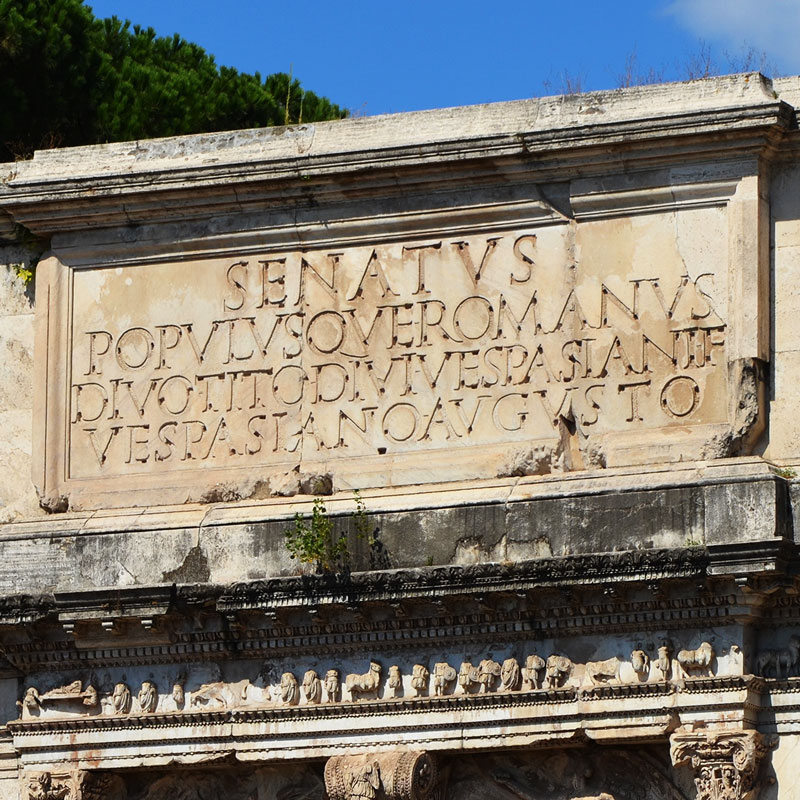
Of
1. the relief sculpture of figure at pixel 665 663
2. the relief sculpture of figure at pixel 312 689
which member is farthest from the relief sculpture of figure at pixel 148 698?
the relief sculpture of figure at pixel 665 663

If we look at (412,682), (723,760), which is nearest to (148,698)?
(412,682)

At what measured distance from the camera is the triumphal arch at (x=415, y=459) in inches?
489

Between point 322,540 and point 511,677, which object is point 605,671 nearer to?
point 511,677

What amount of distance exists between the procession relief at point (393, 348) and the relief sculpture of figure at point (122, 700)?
1252 millimetres

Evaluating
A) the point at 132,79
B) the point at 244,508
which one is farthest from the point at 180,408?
the point at 132,79

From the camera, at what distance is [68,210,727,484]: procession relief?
1294 centimetres

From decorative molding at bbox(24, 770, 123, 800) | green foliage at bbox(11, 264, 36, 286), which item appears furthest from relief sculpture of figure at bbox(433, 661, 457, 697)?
green foliage at bbox(11, 264, 36, 286)

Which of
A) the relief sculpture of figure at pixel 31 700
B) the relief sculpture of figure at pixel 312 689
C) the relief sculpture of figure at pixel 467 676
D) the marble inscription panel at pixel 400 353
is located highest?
the marble inscription panel at pixel 400 353

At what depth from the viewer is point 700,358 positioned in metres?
12.8

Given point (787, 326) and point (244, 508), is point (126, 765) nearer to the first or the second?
point (244, 508)

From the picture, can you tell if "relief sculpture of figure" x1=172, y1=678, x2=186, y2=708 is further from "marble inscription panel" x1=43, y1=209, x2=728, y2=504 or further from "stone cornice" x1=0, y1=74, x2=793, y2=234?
"stone cornice" x1=0, y1=74, x2=793, y2=234

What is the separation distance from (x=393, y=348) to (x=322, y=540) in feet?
3.95

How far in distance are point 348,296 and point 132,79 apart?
24.2 feet

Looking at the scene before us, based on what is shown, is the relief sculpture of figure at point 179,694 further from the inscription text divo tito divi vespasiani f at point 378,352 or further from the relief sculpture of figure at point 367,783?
the inscription text divo tito divi vespasiani f at point 378,352
